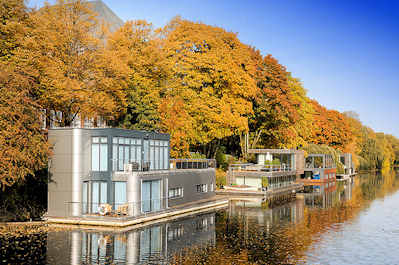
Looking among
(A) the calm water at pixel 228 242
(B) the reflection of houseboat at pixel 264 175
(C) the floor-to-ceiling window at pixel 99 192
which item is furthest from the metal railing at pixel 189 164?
(B) the reflection of houseboat at pixel 264 175

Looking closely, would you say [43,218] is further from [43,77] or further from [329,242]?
[329,242]

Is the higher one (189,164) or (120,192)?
(189,164)

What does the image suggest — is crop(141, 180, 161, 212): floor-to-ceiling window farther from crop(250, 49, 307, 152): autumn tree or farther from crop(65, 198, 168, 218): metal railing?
crop(250, 49, 307, 152): autumn tree

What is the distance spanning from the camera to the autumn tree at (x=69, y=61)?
141 feet

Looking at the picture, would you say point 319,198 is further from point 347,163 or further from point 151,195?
point 347,163

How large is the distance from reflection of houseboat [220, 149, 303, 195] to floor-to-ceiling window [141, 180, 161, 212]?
69.6 feet

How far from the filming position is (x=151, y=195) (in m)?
39.1

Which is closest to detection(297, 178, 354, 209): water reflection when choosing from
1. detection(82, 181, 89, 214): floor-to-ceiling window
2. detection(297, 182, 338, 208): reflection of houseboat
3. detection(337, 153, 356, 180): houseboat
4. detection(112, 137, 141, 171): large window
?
detection(297, 182, 338, 208): reflection of houseboat

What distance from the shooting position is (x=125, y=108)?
55.6m

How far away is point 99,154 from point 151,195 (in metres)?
5.81

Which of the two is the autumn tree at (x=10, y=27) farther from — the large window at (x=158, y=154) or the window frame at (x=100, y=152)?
the large window at (x=158, y=154)

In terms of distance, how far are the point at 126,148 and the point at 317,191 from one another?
42461mm

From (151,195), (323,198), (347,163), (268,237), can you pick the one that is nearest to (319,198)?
(323,198)

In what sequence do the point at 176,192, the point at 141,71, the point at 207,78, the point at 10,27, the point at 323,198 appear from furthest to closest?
the point at 323,198 < the point at 207,78 < the point at 141,71 < the point at 176,192 < the point at 10,27
